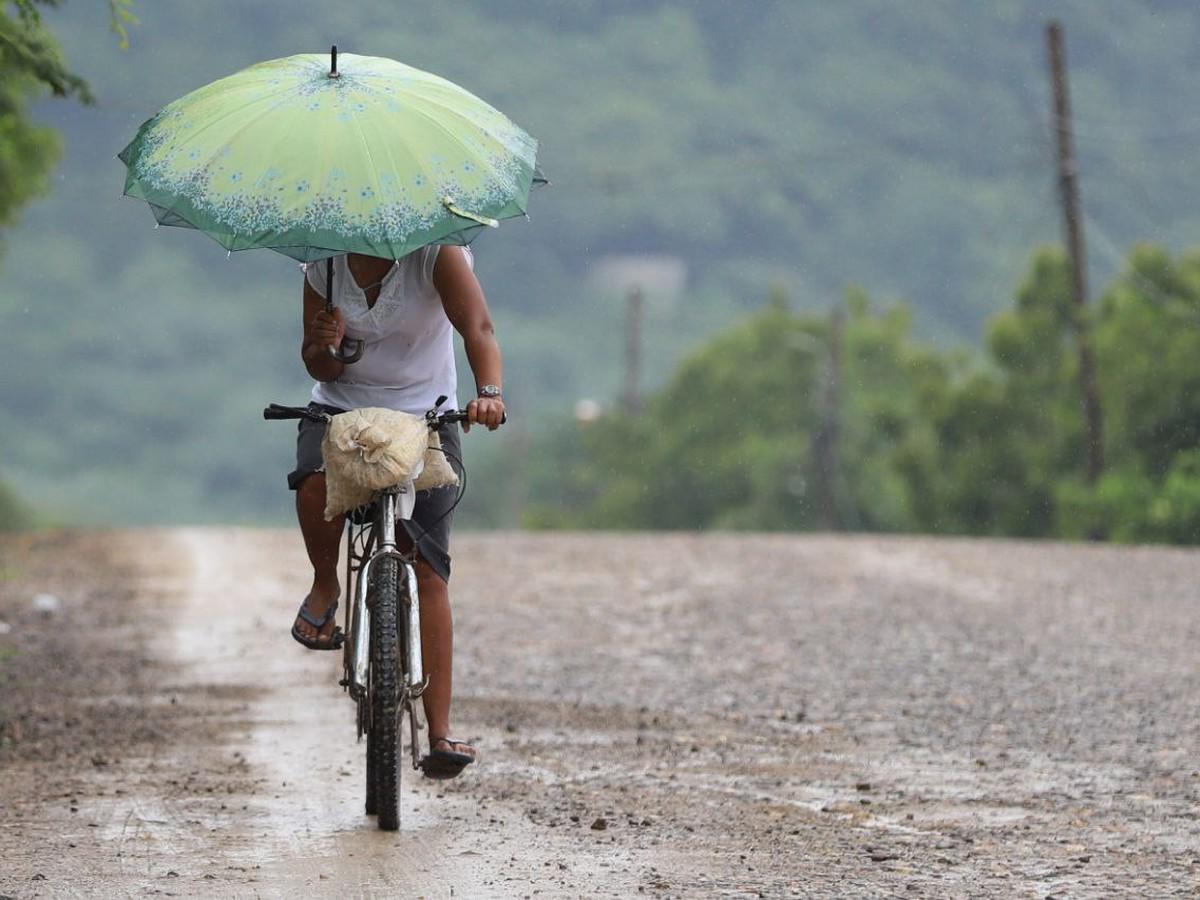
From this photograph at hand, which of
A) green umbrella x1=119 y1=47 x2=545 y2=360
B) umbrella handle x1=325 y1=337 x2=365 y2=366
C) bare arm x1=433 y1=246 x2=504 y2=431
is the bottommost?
umbrella handle x1=325 y1=337 x2=365 y2=366

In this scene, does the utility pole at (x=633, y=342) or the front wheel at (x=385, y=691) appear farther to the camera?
the utility pole at (x=633, y=342)

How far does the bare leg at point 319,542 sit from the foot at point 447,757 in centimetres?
55

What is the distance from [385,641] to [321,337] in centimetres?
87

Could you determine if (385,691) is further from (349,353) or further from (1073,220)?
(1073,220)

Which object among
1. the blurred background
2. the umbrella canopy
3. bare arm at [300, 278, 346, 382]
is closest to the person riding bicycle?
bare arm at [300, 278, 346, 382]

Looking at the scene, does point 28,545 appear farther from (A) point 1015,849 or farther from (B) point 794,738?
(A) point 1015,849

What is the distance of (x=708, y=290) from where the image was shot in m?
144

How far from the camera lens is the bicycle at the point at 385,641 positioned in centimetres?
571

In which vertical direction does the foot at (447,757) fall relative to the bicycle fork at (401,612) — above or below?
below

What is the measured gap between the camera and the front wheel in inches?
224

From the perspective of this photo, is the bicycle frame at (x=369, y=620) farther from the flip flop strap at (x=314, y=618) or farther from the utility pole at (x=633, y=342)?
the utility pole at (x=633, y=342)

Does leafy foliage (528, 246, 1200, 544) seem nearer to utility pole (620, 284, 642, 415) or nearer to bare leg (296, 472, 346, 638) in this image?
utility pole (620, 284, 642, 415)

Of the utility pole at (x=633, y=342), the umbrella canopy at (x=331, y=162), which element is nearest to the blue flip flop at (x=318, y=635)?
the umbrella canopy at (x=331, y=162)

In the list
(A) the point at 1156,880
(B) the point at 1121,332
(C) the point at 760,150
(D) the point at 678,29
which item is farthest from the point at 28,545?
(D) the point at 678,29
